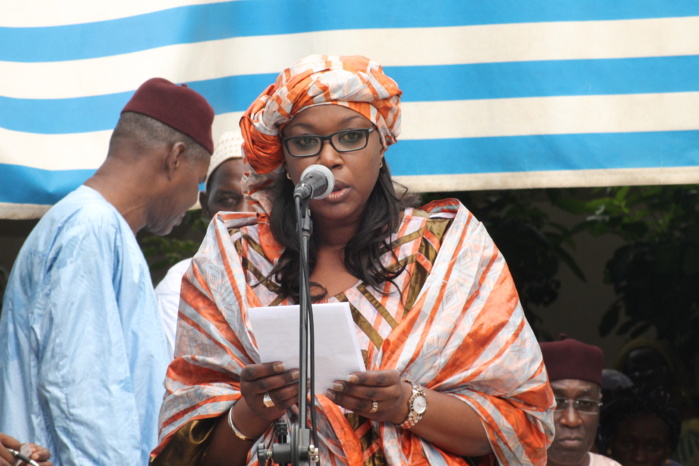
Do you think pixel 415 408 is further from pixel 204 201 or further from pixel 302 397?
pixel 204 201

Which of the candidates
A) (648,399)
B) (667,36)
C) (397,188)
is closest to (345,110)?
(397,188)

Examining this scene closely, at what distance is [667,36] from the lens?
4.21 m

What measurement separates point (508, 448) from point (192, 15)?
2759mm

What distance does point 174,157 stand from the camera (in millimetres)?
4367

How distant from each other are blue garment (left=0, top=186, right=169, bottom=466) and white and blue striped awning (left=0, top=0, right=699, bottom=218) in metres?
0.79

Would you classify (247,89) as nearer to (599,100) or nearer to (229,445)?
(599,100)

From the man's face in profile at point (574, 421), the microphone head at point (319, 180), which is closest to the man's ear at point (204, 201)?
the man's face in profile at point (574, 421)

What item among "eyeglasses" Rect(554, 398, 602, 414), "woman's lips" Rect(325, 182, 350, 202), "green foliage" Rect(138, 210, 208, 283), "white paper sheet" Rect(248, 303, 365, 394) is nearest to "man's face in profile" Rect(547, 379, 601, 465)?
"eyeglasses" Rect(554, 398, 602, 414)

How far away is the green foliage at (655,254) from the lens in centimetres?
652

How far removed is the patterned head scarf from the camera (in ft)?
9.42

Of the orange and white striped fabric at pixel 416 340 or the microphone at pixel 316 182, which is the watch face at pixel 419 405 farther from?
the microphone at pixel 316 182

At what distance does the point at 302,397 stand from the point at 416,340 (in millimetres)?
496

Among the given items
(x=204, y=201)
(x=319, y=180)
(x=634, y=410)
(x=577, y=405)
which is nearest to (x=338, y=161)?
(x=319, y=180)

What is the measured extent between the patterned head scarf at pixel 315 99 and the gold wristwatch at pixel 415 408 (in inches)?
30.7
